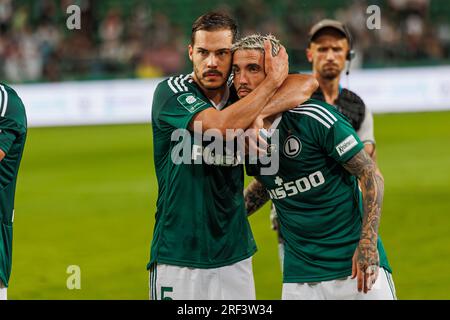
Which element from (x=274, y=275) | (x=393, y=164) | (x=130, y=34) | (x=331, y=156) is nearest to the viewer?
(x=331, y=156)

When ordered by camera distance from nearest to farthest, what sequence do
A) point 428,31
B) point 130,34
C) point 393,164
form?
point 393,164 → point 428,31 → point 130,34

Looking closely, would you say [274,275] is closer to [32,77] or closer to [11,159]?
[11,159]

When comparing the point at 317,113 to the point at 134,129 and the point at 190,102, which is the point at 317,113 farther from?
the point at 134,129

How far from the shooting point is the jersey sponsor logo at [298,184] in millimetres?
5094

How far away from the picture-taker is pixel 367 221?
4.98m

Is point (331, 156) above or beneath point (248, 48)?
beneath

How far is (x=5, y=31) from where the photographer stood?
1128 inches

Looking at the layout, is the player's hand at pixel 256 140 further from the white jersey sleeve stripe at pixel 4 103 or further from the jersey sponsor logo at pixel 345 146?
the white jersey sleeve stripe at pixel 4 103

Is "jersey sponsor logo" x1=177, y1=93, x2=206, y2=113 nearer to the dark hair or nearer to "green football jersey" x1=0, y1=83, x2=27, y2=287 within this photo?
the dark hair

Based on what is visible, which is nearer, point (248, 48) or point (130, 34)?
point (248, 48)

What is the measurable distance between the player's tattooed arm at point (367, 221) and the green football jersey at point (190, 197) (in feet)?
2.50

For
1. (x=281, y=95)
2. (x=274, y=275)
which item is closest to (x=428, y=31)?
(x=274, y=275)

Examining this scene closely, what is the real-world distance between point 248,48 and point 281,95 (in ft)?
1.12

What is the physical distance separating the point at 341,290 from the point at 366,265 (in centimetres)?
24
